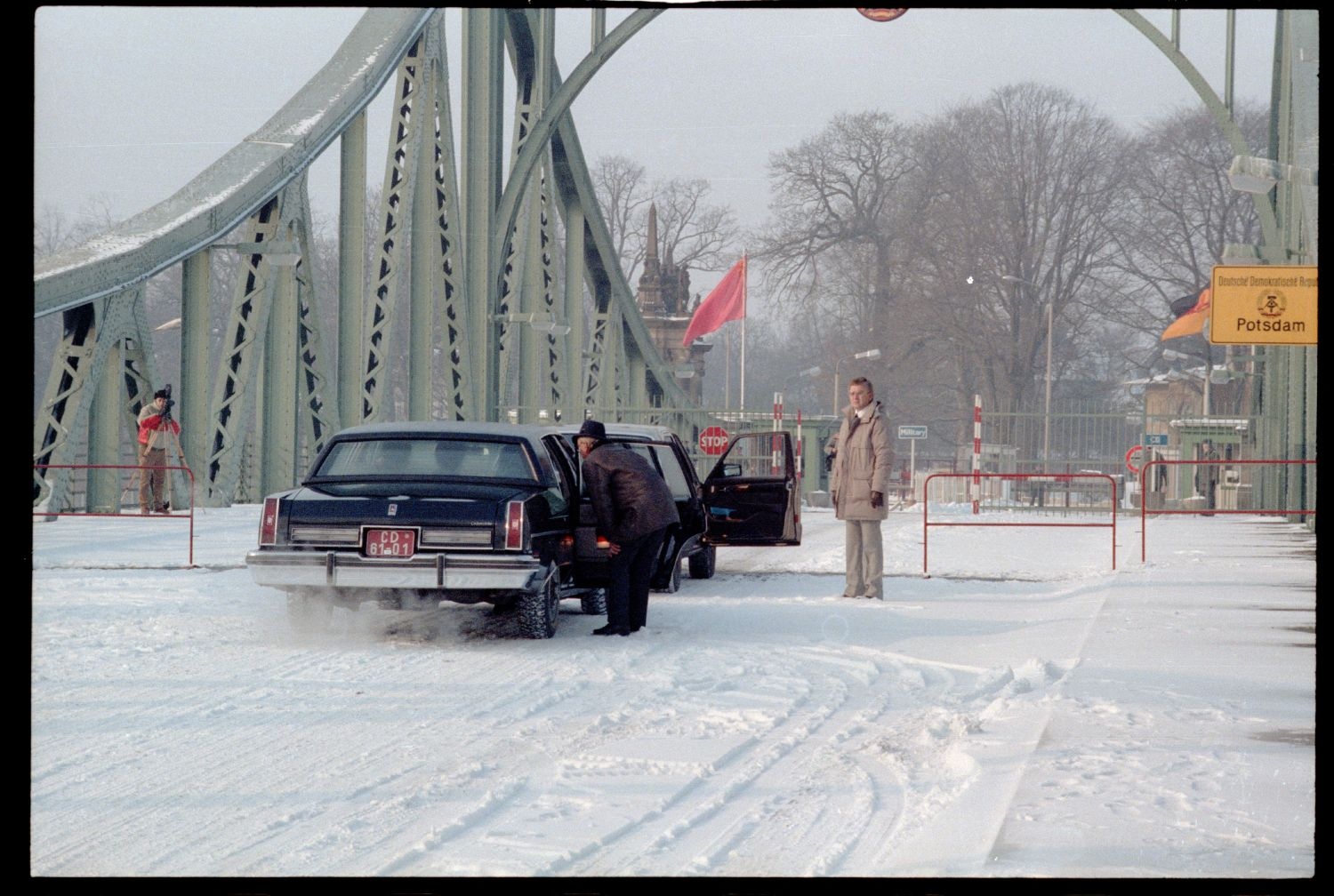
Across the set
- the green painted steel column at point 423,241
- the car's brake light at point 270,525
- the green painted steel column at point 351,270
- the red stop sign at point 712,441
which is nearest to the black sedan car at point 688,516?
the car's brake light at point 270,525

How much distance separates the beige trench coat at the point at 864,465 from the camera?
41.1ft

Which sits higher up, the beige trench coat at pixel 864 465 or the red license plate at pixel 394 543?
the beige trench coat at pixel 864 465

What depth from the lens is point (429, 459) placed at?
35.3ft

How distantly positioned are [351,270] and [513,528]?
1608cm

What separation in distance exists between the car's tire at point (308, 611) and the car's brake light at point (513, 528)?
1.33 metres

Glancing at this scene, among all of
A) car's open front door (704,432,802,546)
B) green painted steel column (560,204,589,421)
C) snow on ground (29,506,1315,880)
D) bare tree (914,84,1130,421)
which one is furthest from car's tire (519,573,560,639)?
bare tree (914,84,1130,421)

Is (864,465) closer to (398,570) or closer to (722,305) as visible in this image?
(398,570)

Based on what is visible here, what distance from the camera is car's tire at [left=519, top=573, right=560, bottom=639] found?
10.1 m

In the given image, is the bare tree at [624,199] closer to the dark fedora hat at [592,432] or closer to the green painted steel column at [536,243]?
the green painted steel column at [536,243]

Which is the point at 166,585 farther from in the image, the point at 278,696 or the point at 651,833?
the point at 651,833

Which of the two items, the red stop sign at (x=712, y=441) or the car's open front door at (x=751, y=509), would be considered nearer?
the car's open front door at (x=751, y=509)

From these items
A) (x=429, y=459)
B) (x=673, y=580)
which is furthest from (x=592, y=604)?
(x=429, y=459)

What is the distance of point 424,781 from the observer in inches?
237
